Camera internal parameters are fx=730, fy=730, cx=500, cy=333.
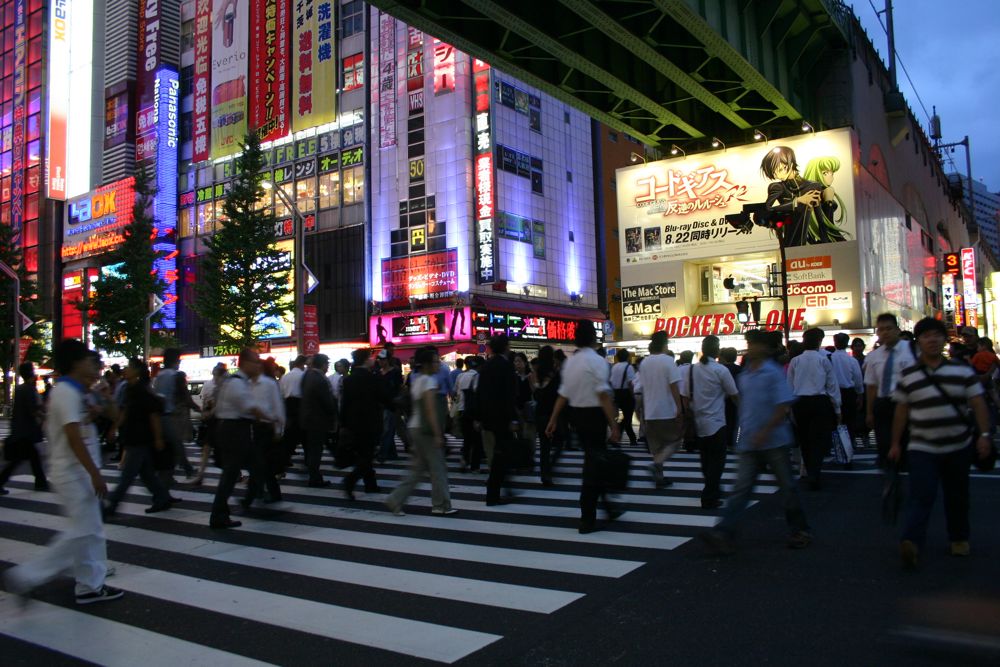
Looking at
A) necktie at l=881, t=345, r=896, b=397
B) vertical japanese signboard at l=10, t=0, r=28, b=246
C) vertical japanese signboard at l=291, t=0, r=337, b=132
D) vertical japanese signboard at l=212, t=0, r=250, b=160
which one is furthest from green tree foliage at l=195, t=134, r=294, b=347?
vertical japanese signboard at l=10, t=0, r=28, b=246

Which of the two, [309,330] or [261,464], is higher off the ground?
[309,330]

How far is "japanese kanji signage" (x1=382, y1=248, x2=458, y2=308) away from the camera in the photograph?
38.7 metres

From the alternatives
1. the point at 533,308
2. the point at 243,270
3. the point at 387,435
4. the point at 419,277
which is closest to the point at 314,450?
the point at 387,435

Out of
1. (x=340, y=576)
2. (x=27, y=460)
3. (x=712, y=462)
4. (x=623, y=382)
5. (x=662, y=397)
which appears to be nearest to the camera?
(x=340, y=576)

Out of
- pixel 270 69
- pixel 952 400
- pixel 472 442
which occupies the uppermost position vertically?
pixel 270 69

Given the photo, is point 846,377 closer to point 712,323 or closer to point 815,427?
point 815,427

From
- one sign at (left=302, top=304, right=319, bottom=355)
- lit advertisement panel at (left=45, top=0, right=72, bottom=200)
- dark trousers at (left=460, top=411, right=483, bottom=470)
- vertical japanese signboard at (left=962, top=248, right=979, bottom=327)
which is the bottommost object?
dark trousers at (left=460, top=411, right=483, bottom=470)

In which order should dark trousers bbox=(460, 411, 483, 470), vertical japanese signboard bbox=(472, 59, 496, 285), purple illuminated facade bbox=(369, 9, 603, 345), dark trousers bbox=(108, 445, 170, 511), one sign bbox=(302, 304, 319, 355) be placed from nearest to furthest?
dark trousers bbox=(108, 445, 170, 511) < dark trousers bbox=(460, 411, 483, 470) < one sign bbox=(302, 304, 319, 355) < vertical japanese signboard bbox=(472, 59, 496, 285) < purple illuminated facade bbox=(369, 9, 603, 345)

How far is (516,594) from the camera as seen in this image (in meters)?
4.77

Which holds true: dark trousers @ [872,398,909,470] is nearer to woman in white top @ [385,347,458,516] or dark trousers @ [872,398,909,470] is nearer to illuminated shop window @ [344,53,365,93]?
woman in white top @ [385,347,458,516]

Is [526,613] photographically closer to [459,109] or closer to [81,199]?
[459,109]

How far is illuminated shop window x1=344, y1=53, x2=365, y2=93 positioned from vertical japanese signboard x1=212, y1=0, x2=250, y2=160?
338 inches

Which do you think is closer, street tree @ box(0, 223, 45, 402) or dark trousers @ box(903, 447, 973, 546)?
dark trousers @ box(903, 447, 973, 546)

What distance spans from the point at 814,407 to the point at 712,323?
2000 cm
